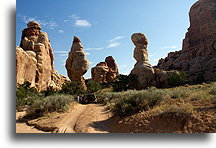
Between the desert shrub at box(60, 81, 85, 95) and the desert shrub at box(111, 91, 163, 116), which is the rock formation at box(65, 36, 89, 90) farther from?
the desert shrub at box(111, 91, 163, 116)

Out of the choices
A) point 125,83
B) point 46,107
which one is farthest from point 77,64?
point 46,107

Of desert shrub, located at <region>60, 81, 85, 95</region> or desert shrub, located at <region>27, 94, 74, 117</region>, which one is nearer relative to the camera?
desert shrub, located at <region>27, 94, 74, 117</region>

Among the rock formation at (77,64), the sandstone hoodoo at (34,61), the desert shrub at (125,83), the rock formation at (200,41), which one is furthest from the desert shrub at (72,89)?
the rock formation at (200,41)

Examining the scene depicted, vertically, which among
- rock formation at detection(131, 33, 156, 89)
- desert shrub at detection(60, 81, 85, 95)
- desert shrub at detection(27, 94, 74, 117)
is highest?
rock formation at detection(131, 33, 156, 89)

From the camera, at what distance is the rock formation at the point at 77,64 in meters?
23.0

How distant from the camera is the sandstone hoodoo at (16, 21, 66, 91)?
55.8 feet

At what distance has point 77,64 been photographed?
23141 millimetres

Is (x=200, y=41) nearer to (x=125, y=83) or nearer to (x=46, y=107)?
(x=125, y=83)

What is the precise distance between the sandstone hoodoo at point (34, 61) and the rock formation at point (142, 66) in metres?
13.5

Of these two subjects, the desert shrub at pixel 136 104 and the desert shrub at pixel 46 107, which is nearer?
the desert shrub at pixel 136 104

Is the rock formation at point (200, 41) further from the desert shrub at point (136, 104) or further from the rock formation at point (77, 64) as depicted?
the desert shrub at point (136, 104)

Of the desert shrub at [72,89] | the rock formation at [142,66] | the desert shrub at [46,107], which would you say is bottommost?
the desert shrub at [46,107]

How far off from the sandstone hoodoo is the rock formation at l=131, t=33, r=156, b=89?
44.1 feet

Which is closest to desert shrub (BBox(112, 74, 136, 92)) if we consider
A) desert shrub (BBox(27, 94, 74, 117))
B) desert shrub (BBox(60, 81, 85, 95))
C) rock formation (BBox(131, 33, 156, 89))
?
rock formation (BBox(131, 33, 156, 89))
